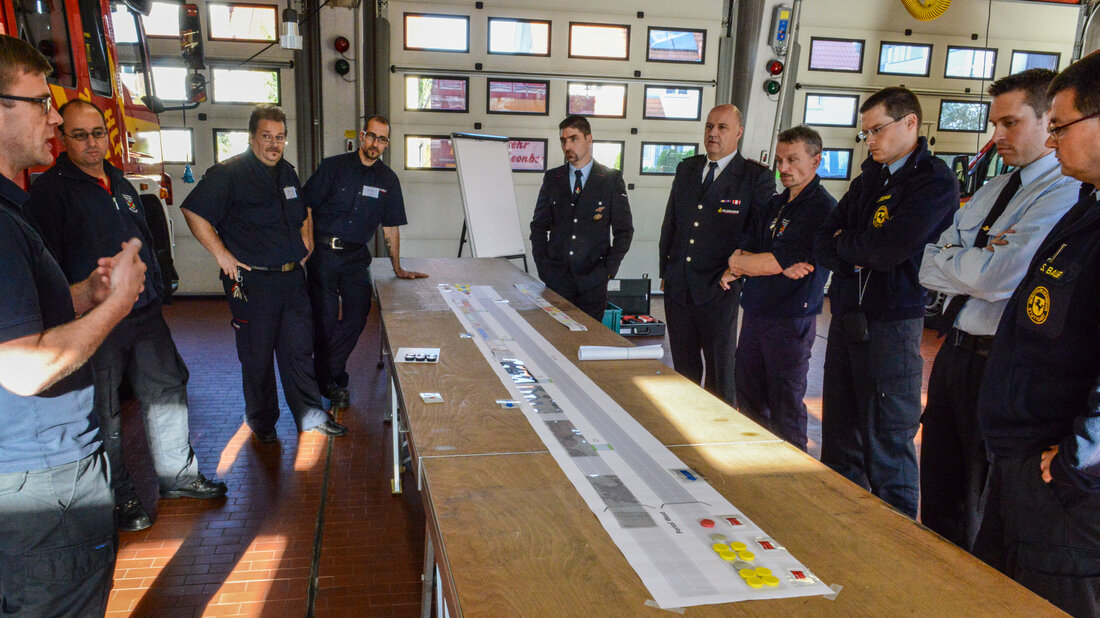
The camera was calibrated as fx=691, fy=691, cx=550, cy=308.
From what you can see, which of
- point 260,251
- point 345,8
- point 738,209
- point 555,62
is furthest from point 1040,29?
point 260,251

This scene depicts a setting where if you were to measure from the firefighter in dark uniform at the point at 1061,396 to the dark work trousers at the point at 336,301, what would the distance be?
3243 millimetres

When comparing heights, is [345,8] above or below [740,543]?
above

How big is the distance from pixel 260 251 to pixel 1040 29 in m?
8.37

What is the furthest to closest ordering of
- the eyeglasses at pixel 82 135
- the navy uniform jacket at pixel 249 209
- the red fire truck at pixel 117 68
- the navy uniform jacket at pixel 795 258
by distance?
the navy uniform jacket at pixel 249 209 < the red fire truck at pixel 117 68 < the navy uniform jacket at pixel 795 258 < the eyeglasses at pixel 82 135

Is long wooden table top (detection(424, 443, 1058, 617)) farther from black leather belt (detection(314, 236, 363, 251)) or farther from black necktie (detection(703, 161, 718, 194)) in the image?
black leather belt (detection(314, 236, 363, 251))

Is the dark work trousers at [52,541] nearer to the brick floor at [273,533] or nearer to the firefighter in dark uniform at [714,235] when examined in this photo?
the brick floor at [273,533]

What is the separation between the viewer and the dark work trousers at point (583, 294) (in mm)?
4191

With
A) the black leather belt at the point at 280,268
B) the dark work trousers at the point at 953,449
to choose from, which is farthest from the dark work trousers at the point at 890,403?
the black leather belt at the point at 280,268

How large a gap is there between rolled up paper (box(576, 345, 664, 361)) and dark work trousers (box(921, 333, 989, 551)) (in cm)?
86

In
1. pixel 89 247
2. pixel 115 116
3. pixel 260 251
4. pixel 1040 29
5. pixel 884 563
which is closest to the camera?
pixel 884 563

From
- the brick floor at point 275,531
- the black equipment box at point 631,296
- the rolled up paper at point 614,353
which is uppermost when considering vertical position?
the rolled up paper at point 614,353

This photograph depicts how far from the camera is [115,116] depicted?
368 centimetres

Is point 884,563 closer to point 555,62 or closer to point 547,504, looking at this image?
point 547,504

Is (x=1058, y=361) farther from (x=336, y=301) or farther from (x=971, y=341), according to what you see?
(x=336, y=301)
